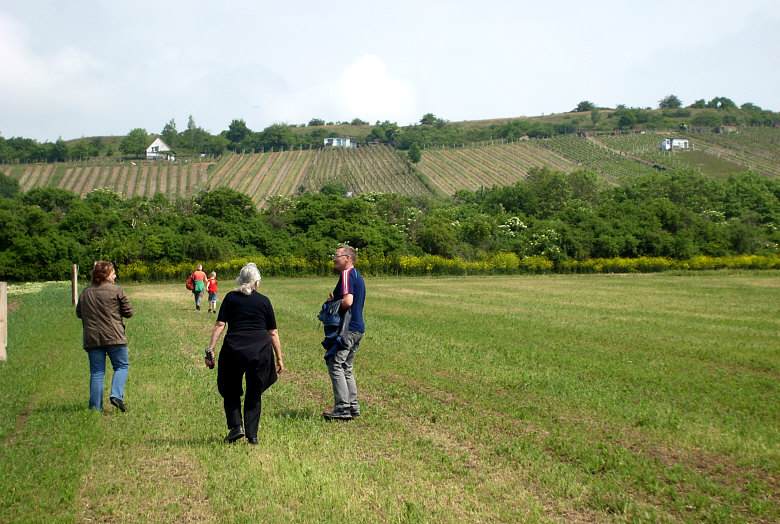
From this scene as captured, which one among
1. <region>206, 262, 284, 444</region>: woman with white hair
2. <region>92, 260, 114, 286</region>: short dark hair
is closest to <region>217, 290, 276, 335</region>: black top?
<region>206, 262, 284, 444</region>: woman with white hair

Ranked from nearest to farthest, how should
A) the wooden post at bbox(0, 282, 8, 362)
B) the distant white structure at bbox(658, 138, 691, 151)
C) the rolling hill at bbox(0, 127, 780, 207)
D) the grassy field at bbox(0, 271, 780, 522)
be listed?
the grassy field at bbox(0, 271, 780, 522) < the wooden post at bbox(0, 282, 8, 362) < the rolling hill at bbox(0, 127, 780, 207) < the distant white structure at bbox(658, 138, 691, 151)

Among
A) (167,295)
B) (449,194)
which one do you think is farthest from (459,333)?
A: (449,194)

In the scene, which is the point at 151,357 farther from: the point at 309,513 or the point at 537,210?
the point at 537,210

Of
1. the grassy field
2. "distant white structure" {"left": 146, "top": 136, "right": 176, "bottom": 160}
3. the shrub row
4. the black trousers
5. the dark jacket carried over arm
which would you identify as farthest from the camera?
"distant white structure" {"left": 146, "top": 136, "right": 176, "bottom": 160}

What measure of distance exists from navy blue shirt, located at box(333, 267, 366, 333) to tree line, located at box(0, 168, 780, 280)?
49076 millimetres

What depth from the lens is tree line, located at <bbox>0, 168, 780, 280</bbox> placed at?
2216 inches

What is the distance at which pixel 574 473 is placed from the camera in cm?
675

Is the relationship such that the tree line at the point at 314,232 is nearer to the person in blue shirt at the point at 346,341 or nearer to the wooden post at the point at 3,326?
the wooden post at the point at 3,326

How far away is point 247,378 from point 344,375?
161cm

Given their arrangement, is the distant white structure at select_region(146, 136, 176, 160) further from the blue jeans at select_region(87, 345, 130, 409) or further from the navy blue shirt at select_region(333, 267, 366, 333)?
the navy blue shirt at select_region(333, 267, 366, 333)

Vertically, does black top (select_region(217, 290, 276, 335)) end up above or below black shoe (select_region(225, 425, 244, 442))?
above

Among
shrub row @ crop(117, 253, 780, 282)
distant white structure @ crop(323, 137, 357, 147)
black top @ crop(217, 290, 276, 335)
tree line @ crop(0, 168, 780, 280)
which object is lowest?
shrub row @ crop(117, 253, 780, 282)

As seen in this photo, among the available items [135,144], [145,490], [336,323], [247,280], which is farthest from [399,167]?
[145,490]

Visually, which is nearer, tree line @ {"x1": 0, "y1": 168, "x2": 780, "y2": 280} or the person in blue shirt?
the person in blue shirt
